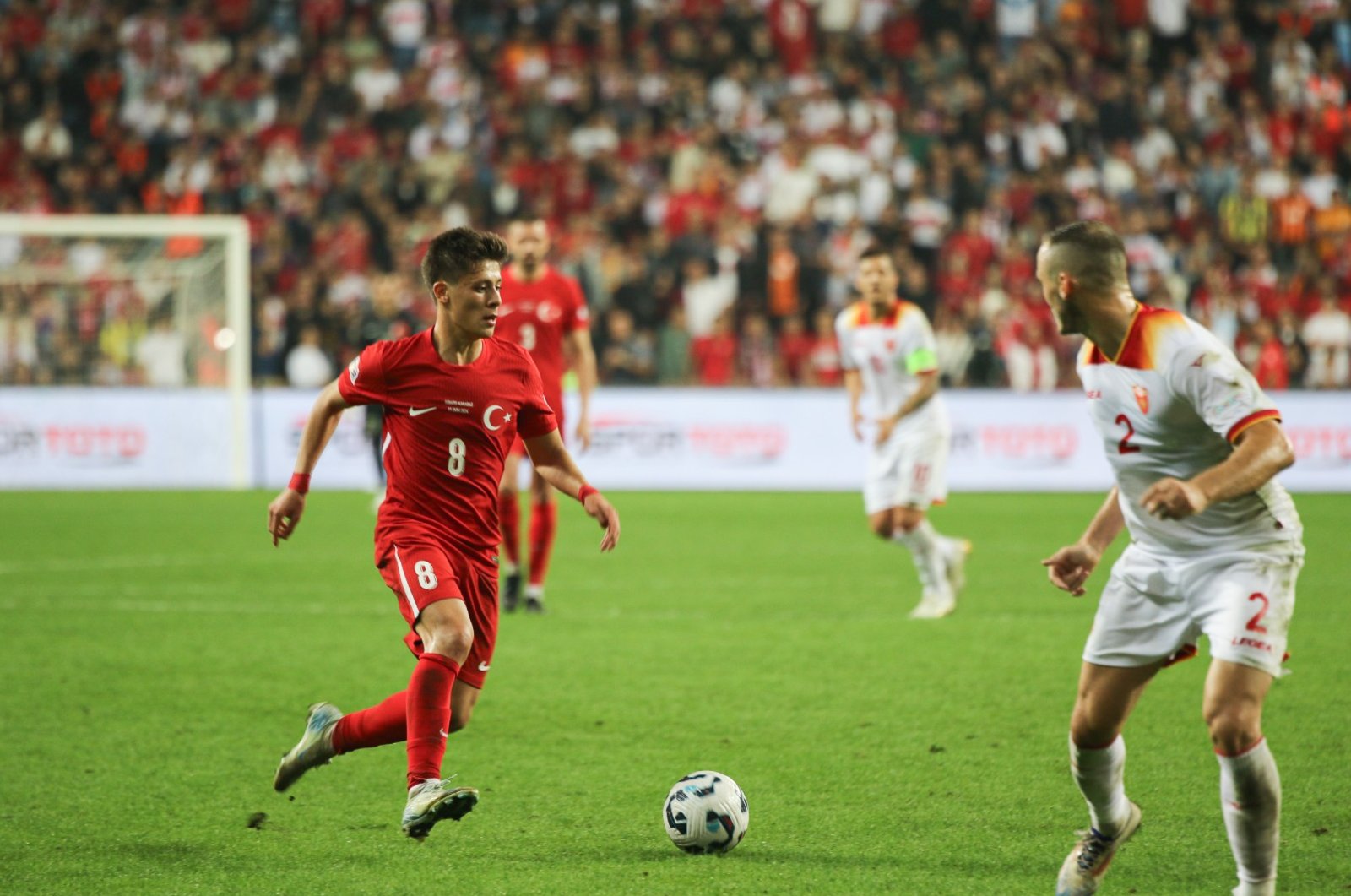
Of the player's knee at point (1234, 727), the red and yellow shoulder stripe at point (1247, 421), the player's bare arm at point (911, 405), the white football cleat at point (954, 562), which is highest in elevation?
the red and yellow shoulder stripe at point (1247, 421)

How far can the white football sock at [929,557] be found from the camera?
1006 cm

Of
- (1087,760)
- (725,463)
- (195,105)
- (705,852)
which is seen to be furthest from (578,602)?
(195,105)

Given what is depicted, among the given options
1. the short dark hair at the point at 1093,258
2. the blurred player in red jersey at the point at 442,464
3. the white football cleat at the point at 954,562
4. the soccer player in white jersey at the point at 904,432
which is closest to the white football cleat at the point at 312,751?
the blurred player in red jersey at the point at 442,464

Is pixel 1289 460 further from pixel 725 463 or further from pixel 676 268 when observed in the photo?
pixel 676 268

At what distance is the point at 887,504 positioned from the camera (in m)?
10.2

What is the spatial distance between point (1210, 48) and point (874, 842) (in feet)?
70.7

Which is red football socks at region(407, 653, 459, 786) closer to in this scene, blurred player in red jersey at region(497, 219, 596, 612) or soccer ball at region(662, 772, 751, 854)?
soccer ball at region(662, 772, 751, 854)

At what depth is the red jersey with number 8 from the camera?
5137 millimetres

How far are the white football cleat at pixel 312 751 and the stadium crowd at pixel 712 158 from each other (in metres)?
13.4

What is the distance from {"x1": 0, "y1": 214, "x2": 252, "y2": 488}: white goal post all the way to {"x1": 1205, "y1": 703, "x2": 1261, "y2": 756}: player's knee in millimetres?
16345

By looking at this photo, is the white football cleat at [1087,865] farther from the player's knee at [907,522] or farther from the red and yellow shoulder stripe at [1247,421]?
the player's knee at [907,522]

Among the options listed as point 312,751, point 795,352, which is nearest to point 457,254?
point 312,751

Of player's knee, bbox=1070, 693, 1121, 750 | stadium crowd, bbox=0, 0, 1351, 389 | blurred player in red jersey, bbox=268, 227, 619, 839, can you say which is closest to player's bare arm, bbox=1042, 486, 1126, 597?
player's knee, bbox=1070, 693, 1121, 750

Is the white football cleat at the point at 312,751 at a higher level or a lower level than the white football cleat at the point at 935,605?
higher
